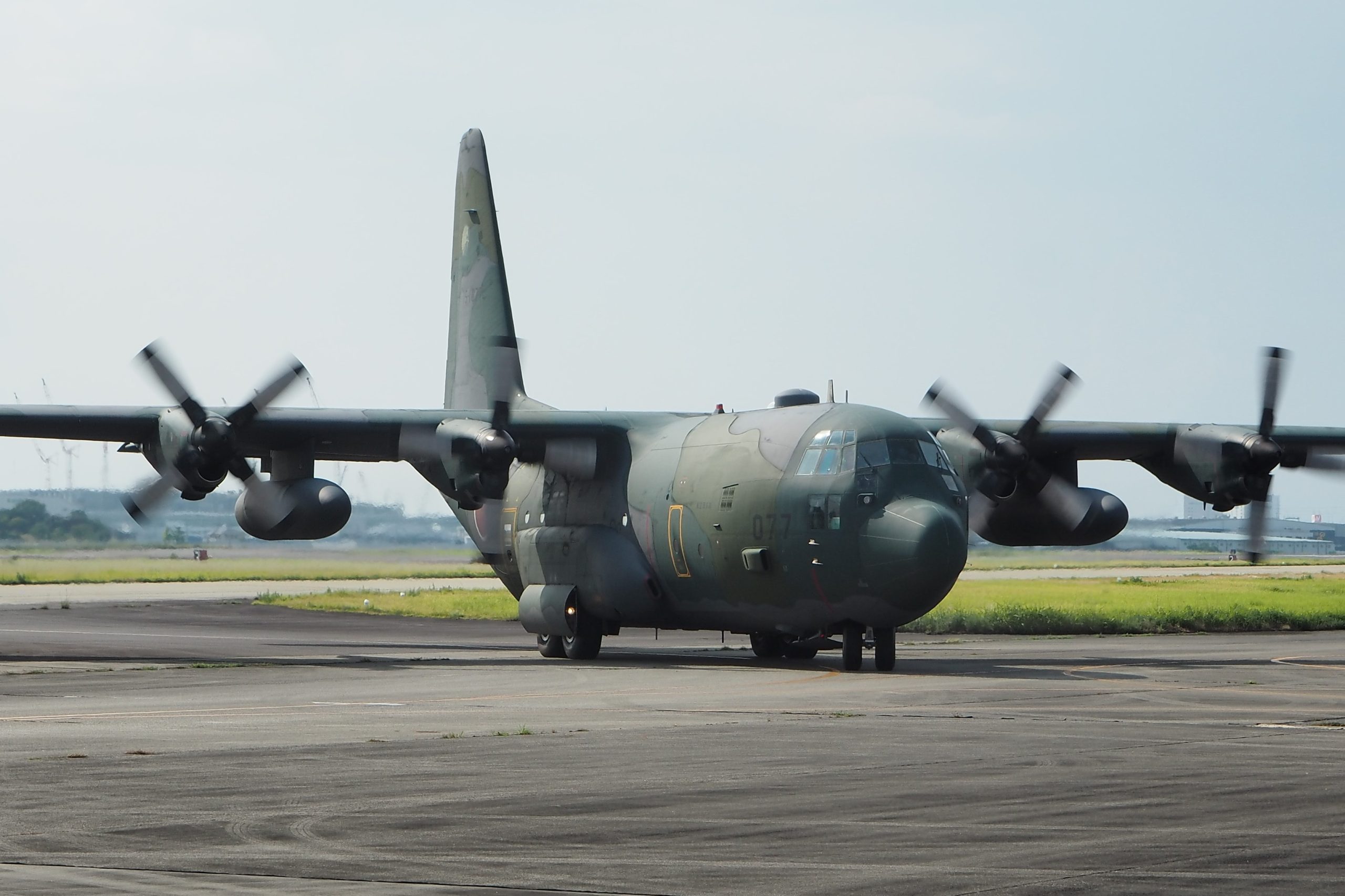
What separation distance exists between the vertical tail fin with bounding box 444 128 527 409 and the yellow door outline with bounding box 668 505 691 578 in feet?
26.7

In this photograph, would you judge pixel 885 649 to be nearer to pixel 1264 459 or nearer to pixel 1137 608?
pixel 1264 459

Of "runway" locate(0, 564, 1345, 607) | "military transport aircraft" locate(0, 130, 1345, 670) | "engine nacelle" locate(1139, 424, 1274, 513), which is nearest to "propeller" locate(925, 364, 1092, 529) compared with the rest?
"military transport aircraft" locate(0, 130, 1345, 670)

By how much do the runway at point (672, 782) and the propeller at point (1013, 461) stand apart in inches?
186

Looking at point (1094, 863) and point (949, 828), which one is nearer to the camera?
point (1094, 863)

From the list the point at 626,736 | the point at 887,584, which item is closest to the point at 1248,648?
the point at 887,584

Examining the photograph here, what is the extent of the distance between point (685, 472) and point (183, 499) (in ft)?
29.6

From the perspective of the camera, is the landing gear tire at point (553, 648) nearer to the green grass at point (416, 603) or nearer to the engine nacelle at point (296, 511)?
the engine nacelle at point (296, 511)

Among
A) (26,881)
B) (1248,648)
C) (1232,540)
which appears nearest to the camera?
(26,881)

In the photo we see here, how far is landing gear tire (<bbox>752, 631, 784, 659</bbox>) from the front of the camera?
28688 mm

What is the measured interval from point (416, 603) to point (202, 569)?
22.9 metres

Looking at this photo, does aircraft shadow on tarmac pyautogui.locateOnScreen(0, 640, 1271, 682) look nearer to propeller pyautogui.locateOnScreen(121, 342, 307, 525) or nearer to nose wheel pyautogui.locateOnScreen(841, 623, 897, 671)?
nose wheel pyautogui.locateOnScreen(841, 623, 897, 671)

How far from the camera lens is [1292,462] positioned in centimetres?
3275

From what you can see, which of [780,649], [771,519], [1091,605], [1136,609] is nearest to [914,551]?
[771,519]

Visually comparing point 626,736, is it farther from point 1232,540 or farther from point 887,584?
point 1232,540
